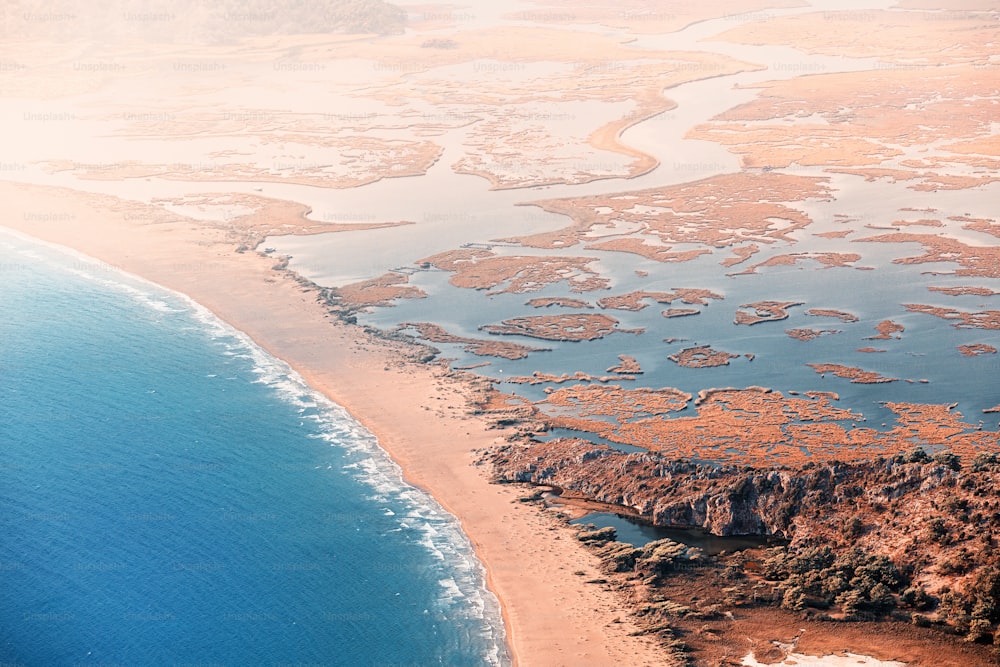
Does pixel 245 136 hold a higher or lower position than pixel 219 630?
higher

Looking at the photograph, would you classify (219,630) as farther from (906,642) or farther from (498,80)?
(498,80)

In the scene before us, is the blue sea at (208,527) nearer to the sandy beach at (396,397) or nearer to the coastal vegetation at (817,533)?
the sandy beach at (396,397)

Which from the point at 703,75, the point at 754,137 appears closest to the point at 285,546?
the point at 754,137

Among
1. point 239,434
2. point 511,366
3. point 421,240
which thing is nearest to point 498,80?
point 421,240

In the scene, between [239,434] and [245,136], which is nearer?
[239,434]

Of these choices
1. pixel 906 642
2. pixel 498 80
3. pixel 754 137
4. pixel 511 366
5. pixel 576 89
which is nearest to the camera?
pixel 906 642

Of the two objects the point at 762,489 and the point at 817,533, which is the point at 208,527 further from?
the point at 817,533

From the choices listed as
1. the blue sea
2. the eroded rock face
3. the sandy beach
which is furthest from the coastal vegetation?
the blue sea

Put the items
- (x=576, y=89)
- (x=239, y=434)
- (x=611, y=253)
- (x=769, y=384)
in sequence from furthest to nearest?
(x=576, y=89) → (x=611, y=253) → (x=769, y=384) → (x=239, y=434)
